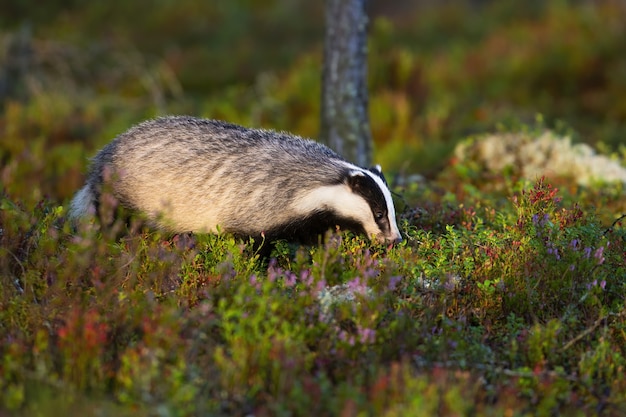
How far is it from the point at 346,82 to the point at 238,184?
2.92 m

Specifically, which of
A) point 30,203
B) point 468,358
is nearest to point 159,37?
point 30,203

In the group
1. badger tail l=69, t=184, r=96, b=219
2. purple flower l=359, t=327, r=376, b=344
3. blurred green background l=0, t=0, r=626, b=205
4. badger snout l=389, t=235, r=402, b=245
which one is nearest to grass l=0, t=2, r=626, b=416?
purple flower l=359, t=327, r=376, b=344

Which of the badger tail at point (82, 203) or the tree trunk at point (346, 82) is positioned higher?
the tree trunk at point (346, 82)

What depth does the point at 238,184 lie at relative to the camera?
5285 mm

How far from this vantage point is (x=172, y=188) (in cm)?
545

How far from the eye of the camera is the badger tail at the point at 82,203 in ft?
18.3

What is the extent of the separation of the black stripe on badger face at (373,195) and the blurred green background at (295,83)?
245 cm

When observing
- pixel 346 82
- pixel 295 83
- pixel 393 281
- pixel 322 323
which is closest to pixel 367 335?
pixel 322 323

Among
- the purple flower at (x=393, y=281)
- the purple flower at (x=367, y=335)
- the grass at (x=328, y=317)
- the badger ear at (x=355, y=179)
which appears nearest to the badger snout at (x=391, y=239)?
the grass at (x=328, y=317)

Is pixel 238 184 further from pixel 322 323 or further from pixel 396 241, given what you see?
pixel 322 323

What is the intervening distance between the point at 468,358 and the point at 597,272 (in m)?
1.12

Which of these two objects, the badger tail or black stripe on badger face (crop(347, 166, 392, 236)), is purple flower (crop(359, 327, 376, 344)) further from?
the badger tail

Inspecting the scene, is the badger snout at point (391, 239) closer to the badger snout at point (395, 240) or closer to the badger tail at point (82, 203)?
the badger snout at point (395, 240)

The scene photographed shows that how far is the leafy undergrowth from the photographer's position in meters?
3.30
